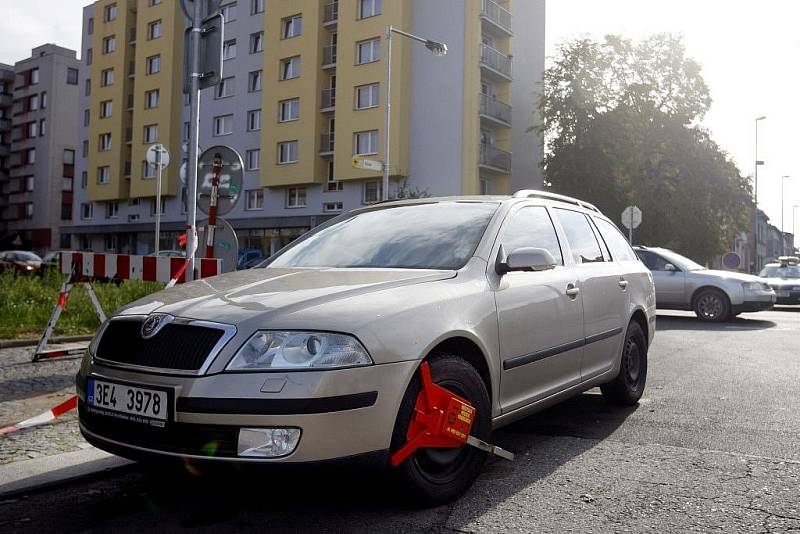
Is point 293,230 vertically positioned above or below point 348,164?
below

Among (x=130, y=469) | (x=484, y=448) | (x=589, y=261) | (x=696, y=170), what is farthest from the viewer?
(x=696, y=170)

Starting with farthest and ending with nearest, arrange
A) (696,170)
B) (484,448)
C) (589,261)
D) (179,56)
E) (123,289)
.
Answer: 1. (179,56)
2. (696,170)
3. (123,289)
4. (589,261)
5. (484,448)

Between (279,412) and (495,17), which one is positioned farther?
(495,17)

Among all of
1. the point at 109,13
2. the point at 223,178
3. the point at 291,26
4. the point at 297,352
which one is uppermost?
the point at 109,13

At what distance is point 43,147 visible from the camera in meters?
68.0

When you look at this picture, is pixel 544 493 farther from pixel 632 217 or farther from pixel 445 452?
pixel 632 217

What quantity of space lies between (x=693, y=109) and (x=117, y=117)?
37.5 metres

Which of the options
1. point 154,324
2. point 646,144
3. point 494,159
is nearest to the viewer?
point 154,324

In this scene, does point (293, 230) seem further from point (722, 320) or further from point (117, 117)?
point (722, 320)

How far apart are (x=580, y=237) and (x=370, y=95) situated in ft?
108

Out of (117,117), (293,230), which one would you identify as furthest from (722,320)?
(117,117)

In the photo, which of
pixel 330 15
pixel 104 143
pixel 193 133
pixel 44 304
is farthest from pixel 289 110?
pixel 193 133

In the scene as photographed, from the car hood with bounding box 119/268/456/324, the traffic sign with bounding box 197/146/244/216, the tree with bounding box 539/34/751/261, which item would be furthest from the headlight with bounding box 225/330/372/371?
the tree with bounding box 539/34/751/261

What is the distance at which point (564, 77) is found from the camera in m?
36.8
